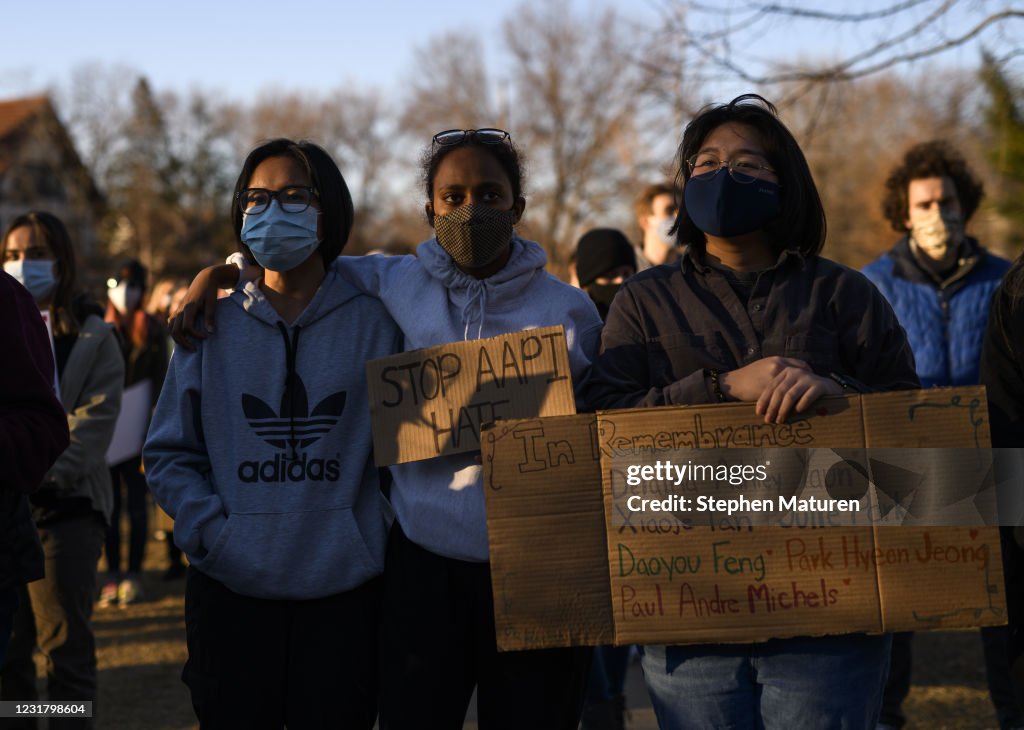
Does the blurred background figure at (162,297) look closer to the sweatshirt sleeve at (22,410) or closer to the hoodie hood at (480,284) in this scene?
the sweatshirt sleeve at (22,410)

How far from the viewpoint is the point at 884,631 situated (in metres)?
2.56

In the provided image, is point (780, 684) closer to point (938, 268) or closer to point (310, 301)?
point (310, 301)

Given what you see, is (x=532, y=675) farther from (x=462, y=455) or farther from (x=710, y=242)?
(x=710, y=242)

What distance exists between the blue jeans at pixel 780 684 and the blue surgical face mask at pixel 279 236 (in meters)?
1.51

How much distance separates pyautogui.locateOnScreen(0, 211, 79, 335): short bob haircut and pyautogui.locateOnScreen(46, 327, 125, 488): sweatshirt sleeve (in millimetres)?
153

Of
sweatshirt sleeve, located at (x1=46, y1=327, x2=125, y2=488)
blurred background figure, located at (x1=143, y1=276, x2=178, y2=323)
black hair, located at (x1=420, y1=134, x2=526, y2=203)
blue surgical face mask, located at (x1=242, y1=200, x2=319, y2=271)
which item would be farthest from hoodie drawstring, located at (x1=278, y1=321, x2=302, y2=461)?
blurred background figure, located at (x1=143, y1=276, x2=178, y2=323)

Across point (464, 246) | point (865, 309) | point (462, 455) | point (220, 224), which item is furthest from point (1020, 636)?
point (220, 224)

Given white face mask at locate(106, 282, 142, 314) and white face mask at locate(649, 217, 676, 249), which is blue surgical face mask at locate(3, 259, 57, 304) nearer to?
white face mask at locate(649, 217, 676, 249)

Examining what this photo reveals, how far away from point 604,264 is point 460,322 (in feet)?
8.31

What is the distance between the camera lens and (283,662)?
3.08 metres

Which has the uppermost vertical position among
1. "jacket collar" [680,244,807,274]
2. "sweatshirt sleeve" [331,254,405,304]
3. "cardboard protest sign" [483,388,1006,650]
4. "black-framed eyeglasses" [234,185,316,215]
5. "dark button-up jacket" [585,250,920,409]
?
"black-framed eyeglasses" [234,185,316,215]

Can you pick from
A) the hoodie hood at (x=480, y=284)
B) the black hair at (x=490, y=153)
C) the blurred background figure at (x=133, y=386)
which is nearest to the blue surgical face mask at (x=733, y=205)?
the hoodie hood at (x=480, y=284)

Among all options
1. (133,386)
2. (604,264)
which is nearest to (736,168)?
(604,264)

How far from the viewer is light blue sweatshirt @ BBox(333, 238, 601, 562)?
2932 mm
